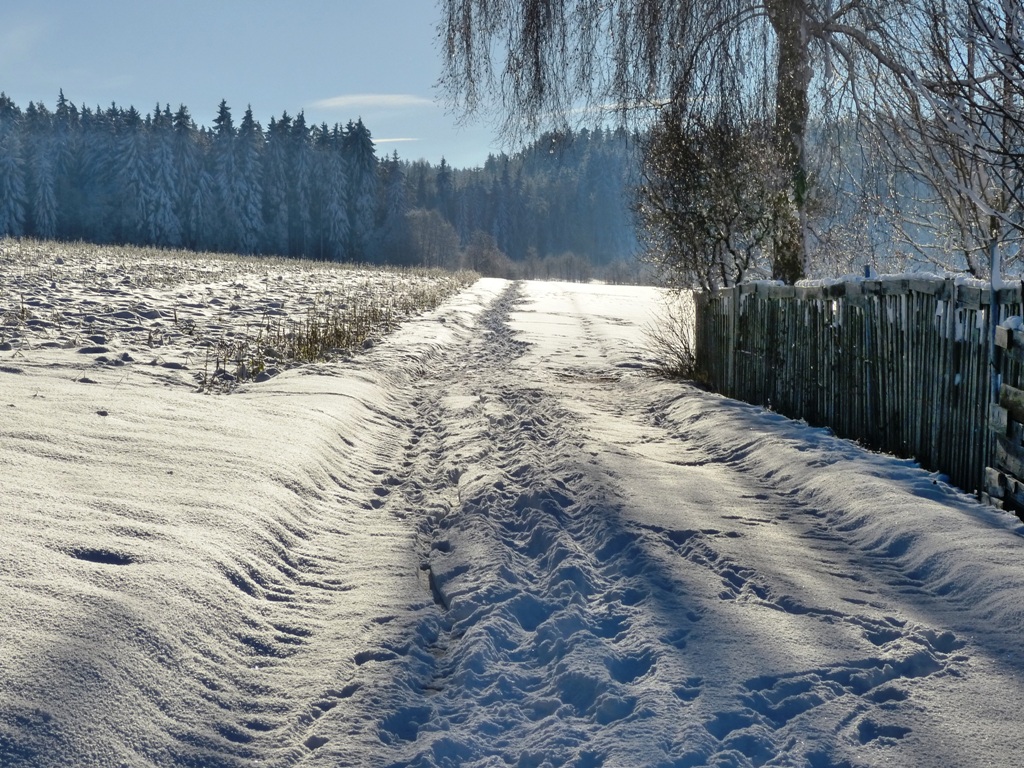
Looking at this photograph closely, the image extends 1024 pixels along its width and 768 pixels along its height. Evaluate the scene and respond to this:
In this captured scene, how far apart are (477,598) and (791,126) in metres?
6.33

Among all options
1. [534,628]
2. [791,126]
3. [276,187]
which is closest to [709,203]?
[791,126]

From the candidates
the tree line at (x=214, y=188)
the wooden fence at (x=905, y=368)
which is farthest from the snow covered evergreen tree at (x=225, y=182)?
the wooden fence at (x=905, y=368)

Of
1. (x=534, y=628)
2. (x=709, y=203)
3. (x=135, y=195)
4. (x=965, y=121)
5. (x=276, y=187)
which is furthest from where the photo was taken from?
(x=276, y=187)

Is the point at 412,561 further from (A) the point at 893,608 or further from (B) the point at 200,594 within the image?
(A) the point at 893,608

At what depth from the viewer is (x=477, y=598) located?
352cm

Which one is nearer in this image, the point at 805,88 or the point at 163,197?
the point at 805,88

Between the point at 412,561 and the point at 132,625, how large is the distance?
1431 millimetres

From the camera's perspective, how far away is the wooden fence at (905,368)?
14.9 ft

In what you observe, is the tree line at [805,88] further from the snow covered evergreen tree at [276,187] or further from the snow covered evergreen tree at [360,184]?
the snow covered evergreen tree at [360,184]

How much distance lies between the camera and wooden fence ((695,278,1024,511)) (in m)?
4.55

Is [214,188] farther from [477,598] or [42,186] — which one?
[477,598]

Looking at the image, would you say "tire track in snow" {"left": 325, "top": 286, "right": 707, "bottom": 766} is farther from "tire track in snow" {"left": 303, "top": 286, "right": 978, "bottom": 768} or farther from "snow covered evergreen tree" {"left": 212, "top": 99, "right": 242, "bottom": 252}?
"snow covered evergreen tree" {"left": 212, "top": 99, "right": 242, "bottom": 252}

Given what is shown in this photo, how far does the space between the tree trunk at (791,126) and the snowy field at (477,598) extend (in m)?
3.17

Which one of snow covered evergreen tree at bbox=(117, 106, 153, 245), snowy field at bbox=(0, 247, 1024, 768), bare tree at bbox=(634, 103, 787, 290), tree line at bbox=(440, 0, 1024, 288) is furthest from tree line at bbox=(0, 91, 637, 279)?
snowy field at bbox=(0, 247, 1024, 768)
